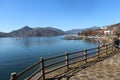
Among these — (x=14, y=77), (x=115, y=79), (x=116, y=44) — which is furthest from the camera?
(x=116, y=44)

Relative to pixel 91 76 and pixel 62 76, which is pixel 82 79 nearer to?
pixel 91 76

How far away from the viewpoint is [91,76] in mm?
10008

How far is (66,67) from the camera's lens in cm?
1271

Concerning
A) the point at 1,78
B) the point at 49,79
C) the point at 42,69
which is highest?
the point at 42,69

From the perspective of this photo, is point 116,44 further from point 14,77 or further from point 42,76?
point 14,77

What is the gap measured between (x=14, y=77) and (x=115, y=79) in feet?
20.6

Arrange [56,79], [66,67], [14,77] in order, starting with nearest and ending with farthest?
[14,77] → [56,79] → [66,67]

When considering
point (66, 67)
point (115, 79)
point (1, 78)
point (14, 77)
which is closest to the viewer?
point (14, 77)

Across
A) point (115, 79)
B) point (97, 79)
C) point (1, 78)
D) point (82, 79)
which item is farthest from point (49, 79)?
point (1, 78)

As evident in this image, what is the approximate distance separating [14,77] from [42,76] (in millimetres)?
3210

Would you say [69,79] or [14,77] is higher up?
[14,77]

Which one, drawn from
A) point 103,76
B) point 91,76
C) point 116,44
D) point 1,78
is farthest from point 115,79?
point 1,78

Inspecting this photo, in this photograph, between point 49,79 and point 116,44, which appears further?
point 116,44

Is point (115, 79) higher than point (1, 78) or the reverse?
higher
